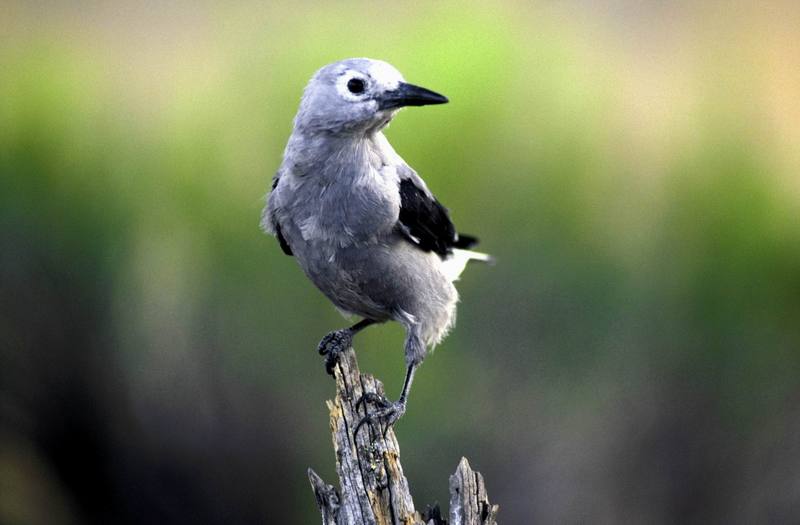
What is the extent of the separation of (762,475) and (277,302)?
276 cm

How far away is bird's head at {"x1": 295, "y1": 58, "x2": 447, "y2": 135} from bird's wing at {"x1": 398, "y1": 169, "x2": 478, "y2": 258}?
309mm

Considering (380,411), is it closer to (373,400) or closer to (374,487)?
(373,400)

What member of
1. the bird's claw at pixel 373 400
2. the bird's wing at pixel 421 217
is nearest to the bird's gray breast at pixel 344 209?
the bird's wing at pixel 421 217

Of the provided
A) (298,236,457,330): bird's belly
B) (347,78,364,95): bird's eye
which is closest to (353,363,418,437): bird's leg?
(298,236,457,330): bird's belly

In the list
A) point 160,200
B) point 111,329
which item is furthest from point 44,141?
point 111,329

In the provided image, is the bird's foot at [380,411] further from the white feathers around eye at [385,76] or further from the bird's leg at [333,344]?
the white feathers around eye at [385,76]

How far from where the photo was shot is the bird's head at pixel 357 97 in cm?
300

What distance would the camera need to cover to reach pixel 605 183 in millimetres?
5867

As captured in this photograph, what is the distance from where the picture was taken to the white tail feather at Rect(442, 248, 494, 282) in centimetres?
388

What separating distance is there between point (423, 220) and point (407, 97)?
656 mm

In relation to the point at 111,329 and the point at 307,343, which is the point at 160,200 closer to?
the point at 111,329

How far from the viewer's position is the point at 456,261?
13.3 ft

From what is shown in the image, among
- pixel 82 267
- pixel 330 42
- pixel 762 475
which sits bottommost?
pixel 762 475

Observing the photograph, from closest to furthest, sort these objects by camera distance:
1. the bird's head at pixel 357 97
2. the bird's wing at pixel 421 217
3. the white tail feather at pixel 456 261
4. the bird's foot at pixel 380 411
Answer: the bird's head at pixel 357 97, the bird's foot at pixel 380 411, the bird's wing at pixel 421 217, the white tail feather at pixel 456 261
